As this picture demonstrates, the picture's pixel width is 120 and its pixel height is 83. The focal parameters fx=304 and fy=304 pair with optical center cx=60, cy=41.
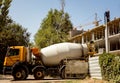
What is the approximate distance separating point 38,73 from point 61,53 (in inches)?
111

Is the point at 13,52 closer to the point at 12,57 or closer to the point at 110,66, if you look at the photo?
the point at 12,57

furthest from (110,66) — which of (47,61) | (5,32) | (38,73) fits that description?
(5,32)

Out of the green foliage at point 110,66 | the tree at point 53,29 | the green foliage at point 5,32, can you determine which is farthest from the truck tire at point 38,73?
the tree at point 53,29

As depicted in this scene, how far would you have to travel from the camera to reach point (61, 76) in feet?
91.3

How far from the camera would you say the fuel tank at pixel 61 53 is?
2816 cm

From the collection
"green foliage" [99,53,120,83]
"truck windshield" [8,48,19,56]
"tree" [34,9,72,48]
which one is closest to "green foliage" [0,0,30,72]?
"tree" [34,9,72,48]

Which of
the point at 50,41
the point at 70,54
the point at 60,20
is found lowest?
the point at 70,54

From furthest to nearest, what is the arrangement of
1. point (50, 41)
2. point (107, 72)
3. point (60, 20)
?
point (60, 20) → point (50, 41) → point (107, 72)

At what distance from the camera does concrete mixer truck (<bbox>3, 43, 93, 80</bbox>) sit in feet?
90.5

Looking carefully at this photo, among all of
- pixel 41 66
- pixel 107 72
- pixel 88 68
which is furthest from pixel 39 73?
pixel 107 72

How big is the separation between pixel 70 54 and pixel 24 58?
4.26 m

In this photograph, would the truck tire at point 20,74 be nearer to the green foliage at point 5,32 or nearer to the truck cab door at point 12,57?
the truck cab door at point 12,57

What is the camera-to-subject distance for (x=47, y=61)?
Answer: 2883 centimetres

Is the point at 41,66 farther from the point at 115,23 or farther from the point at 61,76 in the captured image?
the point at 115,23
